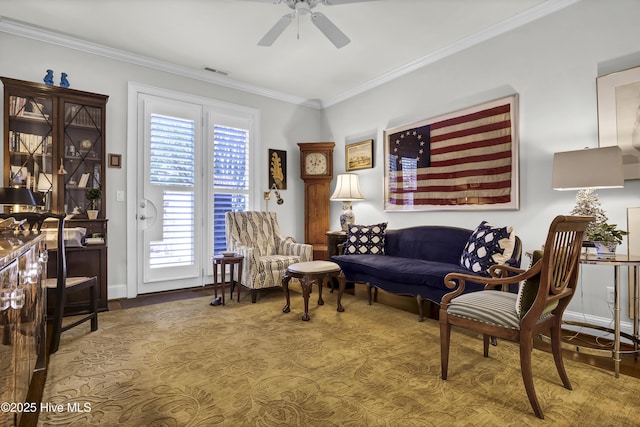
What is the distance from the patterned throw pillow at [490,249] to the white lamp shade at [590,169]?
599 millimetres

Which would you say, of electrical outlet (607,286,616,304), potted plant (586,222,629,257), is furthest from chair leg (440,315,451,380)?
electrical outlet (607,286,616,304)

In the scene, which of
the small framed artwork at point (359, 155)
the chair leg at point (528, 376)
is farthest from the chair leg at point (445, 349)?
the small framed artwork at point (359, 155)

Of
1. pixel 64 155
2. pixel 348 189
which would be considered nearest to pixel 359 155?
pixel 348 189

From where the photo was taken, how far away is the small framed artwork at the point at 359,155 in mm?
4934

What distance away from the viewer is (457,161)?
3.83 meters

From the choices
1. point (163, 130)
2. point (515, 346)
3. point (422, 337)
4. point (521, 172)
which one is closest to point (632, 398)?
point (515, 346)

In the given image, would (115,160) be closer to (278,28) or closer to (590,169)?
(278,28)

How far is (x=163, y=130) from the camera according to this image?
4332 millimetres

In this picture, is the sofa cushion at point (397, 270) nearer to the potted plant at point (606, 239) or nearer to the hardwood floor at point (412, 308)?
the hardwood floor at point (412, 308)

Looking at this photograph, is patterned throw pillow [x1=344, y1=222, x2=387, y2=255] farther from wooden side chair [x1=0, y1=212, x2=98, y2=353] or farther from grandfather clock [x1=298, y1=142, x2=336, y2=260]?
wooden side chair [x1=0, y1=212, x2=98, y2=353]

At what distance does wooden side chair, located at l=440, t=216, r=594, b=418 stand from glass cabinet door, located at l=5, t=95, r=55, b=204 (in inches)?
156

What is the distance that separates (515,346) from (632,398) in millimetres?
764

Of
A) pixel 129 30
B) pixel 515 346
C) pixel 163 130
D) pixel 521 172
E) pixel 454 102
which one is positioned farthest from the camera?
pixel 163 130

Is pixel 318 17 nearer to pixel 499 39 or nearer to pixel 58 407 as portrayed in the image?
pixel 499 39
